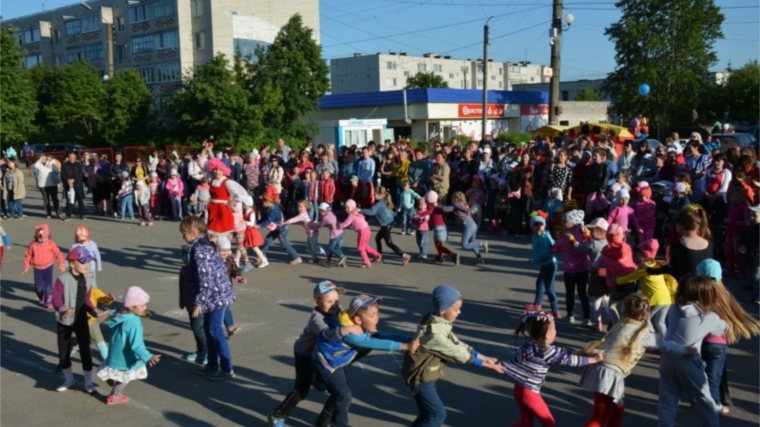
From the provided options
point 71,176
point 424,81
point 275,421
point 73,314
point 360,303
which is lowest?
point 275,421

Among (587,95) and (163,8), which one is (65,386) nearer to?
(163,8)

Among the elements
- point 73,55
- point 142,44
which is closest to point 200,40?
point 142,44

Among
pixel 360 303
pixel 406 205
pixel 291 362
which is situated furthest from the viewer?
pixel 406 205

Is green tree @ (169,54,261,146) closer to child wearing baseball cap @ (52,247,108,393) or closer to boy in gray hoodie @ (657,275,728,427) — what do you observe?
child wearing baseball cap @ (52,247,108,393)

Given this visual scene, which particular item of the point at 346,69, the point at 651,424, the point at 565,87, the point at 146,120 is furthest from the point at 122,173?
the point at 565,87

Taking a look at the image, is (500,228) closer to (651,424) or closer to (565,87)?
(651,424)

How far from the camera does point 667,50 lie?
47750 mm

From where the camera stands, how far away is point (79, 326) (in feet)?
22.5

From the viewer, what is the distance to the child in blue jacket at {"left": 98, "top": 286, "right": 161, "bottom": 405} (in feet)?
20.7

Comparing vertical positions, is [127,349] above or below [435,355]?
below

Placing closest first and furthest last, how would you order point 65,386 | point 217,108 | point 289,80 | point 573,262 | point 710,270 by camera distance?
point 710,270
point 65,386
point 573,262
point 217,108
point 289,80

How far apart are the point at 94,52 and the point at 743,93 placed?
197 feet

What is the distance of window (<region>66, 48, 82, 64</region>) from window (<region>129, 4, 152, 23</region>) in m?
11.3

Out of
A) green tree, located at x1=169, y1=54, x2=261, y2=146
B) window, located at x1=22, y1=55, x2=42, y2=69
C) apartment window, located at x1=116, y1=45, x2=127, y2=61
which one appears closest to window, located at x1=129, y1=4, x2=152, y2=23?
apartment window, located at x1=116, y1=45, x2=127, y2=61
